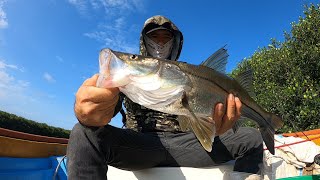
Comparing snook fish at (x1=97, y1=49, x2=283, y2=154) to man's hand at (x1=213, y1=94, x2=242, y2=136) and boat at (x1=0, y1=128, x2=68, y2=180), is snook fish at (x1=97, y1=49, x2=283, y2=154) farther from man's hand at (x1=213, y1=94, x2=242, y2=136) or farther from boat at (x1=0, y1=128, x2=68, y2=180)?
boat at (x1=0, y1=128, x2=68, y2=180)

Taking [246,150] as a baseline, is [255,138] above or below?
above

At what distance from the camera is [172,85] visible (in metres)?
2.51

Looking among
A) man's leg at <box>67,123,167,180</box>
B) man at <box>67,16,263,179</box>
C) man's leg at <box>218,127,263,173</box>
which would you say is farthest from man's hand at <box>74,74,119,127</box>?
man's leg at <box>218,127,263,173</box>

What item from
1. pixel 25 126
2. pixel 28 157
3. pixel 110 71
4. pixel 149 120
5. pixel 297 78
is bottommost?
pixel 28 157

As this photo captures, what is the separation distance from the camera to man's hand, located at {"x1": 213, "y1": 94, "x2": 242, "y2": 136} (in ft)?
9.41

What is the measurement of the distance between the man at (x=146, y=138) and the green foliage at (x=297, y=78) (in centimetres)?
1341

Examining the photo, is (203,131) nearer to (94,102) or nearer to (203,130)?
(203,130)

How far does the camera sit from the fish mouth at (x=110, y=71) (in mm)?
2289

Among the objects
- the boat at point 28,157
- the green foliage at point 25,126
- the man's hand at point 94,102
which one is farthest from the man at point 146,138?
the green foliage at point 25,126

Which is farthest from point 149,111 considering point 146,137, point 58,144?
point 58,144

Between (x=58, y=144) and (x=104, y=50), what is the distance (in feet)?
13.5

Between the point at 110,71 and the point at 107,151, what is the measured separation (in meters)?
0.99

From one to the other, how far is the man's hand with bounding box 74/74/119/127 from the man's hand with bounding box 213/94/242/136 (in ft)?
3.04

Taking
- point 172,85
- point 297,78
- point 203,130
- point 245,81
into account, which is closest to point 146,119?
point 245,81
